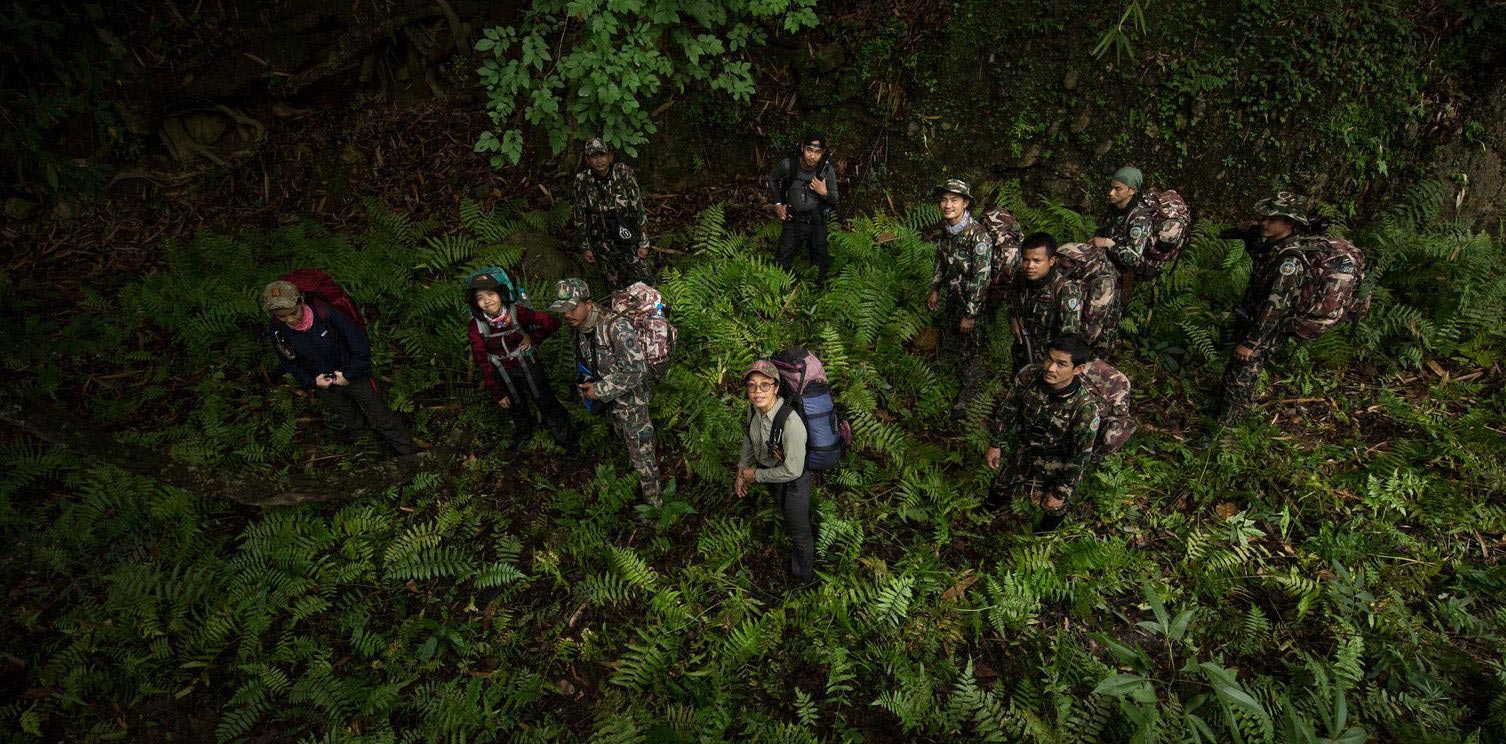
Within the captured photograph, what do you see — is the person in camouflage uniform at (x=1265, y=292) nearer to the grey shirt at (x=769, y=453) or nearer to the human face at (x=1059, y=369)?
the human face at (x=1059, y=369)

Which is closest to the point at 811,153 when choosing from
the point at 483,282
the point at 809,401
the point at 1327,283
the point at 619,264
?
the point at 619,264

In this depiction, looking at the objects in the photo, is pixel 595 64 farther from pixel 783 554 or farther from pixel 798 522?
pixel 783 554

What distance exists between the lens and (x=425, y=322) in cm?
695

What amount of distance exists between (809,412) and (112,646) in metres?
6.25

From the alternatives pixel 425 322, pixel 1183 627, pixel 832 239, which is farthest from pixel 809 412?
pixel 425 322

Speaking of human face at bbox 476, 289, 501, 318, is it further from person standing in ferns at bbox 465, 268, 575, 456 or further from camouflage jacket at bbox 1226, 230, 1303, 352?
camouflage jacket at bbox 1226, 230, 1303, 352

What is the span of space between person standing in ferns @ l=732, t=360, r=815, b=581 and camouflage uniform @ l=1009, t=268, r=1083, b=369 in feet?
8.03

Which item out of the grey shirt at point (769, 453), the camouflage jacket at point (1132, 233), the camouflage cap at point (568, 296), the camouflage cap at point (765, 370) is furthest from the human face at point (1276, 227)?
the camouflage cap at point (568, 296)

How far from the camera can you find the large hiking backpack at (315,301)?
497 centimetres

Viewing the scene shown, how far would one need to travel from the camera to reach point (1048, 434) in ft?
14.4

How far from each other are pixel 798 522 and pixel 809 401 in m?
1.12

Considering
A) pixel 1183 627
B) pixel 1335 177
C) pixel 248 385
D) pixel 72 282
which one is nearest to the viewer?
pixel 1183 627

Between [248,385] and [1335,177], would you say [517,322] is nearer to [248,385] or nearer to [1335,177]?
[248,385]

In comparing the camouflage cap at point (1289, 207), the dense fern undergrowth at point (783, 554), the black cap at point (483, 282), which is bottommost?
the dense fern undergrowth at point (783, 554)
